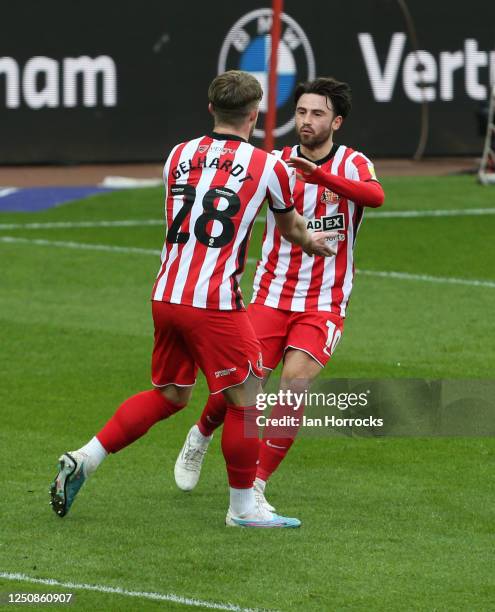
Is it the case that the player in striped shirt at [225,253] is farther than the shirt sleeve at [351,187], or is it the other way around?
the shirt sleeve at [351,187]

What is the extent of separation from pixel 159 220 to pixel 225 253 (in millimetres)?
10528

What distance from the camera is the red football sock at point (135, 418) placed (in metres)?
7.17

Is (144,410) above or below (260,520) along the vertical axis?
above

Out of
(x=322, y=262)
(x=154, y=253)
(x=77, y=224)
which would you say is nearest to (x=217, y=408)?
(x=322, y=262)

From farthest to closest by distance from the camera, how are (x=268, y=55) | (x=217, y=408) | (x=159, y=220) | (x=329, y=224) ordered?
(x=268, y=55), (x=159, y=220), (x=329, y=224), (x=217, y=408)

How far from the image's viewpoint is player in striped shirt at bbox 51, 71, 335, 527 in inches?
271

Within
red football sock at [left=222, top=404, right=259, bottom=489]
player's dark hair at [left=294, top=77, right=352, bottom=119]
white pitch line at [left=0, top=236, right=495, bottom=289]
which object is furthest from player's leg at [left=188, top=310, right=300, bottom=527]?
white pitch line at [left=0, top=236, right=495, bottom=289]

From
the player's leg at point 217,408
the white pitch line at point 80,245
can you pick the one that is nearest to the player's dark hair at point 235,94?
the player's leg at point 217,408

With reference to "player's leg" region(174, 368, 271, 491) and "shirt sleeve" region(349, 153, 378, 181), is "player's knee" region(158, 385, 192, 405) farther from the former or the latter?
"shirt sleeve" region(349, 153, 378, 181)

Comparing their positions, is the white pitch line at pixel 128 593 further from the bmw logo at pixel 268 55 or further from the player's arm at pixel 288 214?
the bmw logo at pixel 268 55

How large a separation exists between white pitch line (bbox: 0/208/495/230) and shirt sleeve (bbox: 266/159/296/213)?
10.1m

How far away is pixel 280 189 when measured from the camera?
272 inches

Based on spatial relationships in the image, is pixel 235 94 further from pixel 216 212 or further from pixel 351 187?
pixel 351 187

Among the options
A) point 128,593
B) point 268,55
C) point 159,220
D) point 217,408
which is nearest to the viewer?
point 128,593
